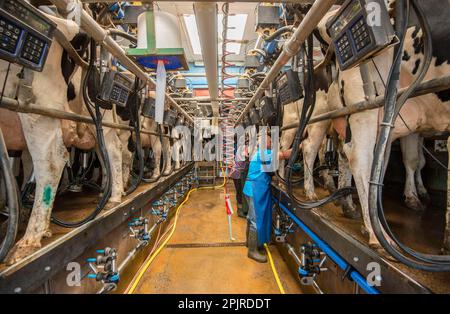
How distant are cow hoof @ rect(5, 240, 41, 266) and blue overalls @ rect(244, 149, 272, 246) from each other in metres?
1.88

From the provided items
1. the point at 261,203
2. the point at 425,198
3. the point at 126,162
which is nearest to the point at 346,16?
the point at 261,203

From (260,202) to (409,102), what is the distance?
159cm

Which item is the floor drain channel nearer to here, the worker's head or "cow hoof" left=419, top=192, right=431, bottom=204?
the worker's head

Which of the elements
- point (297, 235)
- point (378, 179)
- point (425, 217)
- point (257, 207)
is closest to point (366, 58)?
point (378, 179)

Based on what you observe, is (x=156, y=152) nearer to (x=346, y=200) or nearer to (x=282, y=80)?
(x=282, y=80)

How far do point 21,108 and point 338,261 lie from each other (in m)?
1.71

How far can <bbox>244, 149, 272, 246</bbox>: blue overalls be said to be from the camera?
247 cm

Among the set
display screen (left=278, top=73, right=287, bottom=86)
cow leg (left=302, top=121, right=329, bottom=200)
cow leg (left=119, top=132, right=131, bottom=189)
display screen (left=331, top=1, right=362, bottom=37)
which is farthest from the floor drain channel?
display screen (left=331, top=1, right=362, bottom=37)

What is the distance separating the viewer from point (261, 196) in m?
2.47

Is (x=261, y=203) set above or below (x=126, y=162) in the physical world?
below

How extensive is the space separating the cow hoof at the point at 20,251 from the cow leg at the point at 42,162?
0.04 m

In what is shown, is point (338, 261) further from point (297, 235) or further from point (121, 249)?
point (121, 249)

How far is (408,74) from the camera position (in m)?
1.30

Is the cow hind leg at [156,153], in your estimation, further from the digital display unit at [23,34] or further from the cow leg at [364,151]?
the cow leg at [364,151]
